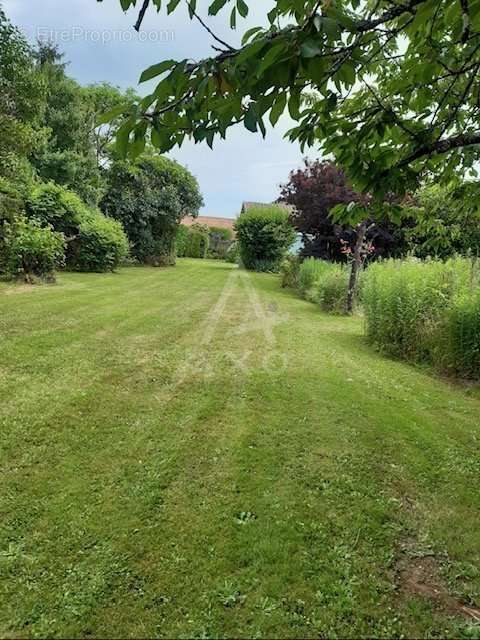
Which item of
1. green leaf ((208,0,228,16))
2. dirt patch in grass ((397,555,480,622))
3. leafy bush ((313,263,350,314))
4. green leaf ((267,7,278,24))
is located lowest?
dirt patch in grass ((397,555,480,622))

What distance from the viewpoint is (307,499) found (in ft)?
7.76

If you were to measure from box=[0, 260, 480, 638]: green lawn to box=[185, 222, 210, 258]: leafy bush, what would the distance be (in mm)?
27091

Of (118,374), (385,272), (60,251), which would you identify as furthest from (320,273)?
(118,374)

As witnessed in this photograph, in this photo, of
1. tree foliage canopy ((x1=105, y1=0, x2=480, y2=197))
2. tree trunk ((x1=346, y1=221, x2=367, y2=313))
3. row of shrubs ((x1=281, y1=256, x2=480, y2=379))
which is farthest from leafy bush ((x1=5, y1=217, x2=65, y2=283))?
tree foliage canopy ((x1=105, y1=0, x2=480, y2=197))

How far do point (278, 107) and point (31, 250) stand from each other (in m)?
9.67

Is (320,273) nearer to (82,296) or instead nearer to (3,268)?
(82,296)

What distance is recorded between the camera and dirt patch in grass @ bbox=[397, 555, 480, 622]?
5.54 feet

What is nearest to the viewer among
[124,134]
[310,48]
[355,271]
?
[310,48]

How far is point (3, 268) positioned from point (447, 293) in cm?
967

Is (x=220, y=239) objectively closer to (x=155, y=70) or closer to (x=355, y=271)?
(x=355, y=271)

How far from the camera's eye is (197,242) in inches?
1246

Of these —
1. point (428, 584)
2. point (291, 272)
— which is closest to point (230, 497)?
point (428, 584)

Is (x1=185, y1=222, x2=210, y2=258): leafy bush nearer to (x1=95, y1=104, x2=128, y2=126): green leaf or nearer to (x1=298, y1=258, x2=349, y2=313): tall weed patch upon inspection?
(x1=298, y1=258, x2=349, y2=313): tall weed patch

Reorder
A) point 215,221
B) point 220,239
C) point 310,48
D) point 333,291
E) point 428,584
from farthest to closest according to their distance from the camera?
point 215,221, point 220,239, point 333,291, point 428,584, point 310,48
